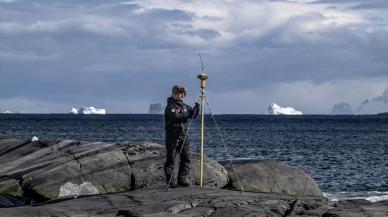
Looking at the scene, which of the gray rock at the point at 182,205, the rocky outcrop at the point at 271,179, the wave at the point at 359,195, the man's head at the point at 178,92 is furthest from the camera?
the wave at the point at 359,195

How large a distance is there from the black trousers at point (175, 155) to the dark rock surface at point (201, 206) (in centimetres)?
120

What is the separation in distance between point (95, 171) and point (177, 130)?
4792mm

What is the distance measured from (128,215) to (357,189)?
75.6 feet

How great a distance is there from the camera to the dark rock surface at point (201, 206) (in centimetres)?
1434

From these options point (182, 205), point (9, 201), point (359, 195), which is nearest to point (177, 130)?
point (182, 205)

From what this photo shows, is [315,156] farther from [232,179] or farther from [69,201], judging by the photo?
[69,201]

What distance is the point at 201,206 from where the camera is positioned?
1497cm

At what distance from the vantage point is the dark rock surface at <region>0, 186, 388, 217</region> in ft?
47.0

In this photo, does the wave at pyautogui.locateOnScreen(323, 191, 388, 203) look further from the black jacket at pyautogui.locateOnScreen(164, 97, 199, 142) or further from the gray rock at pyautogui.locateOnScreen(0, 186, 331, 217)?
the gray rock at pyautogui.locateOnScreen(0, 186, 331, 217)

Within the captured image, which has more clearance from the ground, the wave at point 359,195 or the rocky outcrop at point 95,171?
the rocky outcrop at point 95,171

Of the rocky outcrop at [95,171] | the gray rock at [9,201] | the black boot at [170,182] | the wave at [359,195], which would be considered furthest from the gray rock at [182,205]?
the wave at [359,195]

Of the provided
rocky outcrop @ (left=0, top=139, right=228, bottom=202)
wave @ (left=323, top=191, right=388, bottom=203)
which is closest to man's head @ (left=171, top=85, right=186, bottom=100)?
rocky outcrop @ (left=0, top=139, right=228, bottom=202)

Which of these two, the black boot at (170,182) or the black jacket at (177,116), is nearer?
the black jacket at (177,116)

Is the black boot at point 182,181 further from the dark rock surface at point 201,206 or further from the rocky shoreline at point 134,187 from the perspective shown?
the dark rock surface at point 201,206
